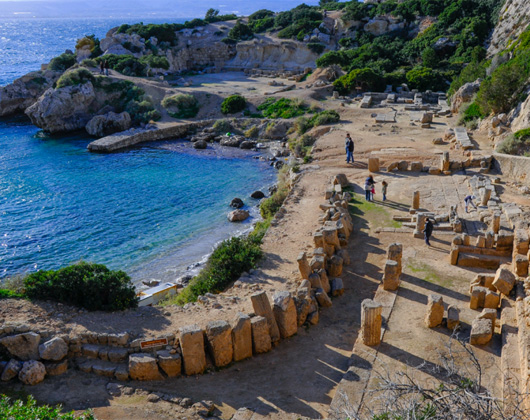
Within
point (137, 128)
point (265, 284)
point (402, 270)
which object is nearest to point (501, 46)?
point (137, 128)

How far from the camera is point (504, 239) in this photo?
17484 millimetres

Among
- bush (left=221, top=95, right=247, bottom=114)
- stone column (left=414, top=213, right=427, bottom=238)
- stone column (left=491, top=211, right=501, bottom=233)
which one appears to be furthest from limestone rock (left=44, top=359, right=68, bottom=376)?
bush (left=221, top=95, right=247, bottom=114)

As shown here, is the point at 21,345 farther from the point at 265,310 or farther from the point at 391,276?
the point at 391,276

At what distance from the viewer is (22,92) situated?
172 ft

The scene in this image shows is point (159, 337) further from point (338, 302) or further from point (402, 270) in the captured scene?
point (402, 270)

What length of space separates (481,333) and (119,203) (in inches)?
841

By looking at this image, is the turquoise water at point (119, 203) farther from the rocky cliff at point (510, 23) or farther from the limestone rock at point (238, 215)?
the rocky cliff at point (510, 23)

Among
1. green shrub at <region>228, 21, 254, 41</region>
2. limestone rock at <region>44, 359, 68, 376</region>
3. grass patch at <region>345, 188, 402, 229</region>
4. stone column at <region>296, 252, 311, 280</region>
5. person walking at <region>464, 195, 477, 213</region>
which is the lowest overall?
limestone rock at <region>44, 359, 68, 376</region>

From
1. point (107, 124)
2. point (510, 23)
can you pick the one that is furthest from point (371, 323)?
point (510, 23)

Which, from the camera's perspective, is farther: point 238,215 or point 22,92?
point 22,92

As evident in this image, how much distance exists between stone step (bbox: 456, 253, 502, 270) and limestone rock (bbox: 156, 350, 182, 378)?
32.6 feet

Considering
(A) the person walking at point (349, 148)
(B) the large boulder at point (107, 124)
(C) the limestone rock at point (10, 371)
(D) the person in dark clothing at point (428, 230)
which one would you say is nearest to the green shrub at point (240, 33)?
(B) the large boulder at point (107, 124)

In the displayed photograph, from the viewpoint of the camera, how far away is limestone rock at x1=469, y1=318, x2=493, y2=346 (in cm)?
1292

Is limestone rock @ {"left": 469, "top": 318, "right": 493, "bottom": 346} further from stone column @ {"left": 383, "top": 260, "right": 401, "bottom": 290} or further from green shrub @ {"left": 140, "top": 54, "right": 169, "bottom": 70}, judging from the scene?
green shrub @ {"left": 140, "top": 54, "right": 169, "bottom": 70}
